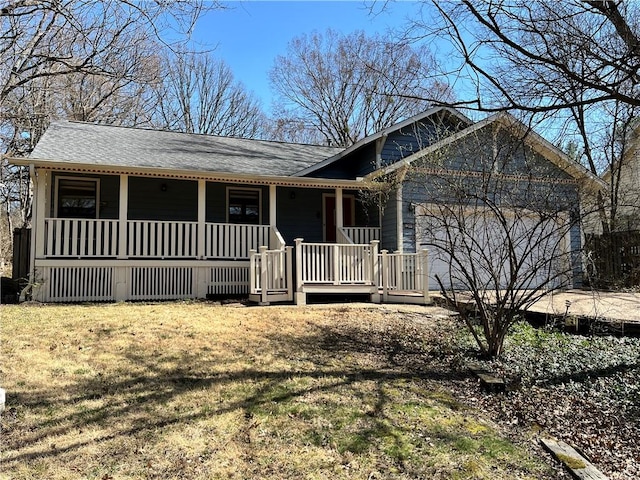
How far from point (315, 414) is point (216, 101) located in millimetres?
26537

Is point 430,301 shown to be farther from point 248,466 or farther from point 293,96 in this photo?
point 293,96

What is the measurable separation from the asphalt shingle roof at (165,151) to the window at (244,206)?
3.07 feet

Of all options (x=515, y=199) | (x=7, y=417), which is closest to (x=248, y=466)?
(x=7, y=417)

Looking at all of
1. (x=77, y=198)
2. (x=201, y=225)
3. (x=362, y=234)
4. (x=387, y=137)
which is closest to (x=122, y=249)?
(x=201, y=225)

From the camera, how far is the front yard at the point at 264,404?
3189mm

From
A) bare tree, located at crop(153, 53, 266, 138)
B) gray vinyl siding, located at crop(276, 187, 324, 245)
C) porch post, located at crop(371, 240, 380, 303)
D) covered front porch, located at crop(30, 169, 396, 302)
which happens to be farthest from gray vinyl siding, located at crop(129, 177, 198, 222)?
bare tree, located at crop(153, 53, 266, 138)

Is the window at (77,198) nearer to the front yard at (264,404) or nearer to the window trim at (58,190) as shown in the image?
the window trim at (58,190)

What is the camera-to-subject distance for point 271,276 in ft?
31.5

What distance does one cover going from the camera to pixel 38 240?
9.53 metres

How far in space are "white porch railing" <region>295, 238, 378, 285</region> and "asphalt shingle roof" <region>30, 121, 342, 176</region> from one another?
9.73 ft

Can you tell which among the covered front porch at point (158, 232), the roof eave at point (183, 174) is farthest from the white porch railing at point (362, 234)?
the roof eave at point (183, 174)

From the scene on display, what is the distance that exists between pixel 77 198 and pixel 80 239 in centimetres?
223

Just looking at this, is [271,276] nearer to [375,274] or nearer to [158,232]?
[375,274]

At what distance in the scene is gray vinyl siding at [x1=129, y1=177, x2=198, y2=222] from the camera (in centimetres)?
1185
